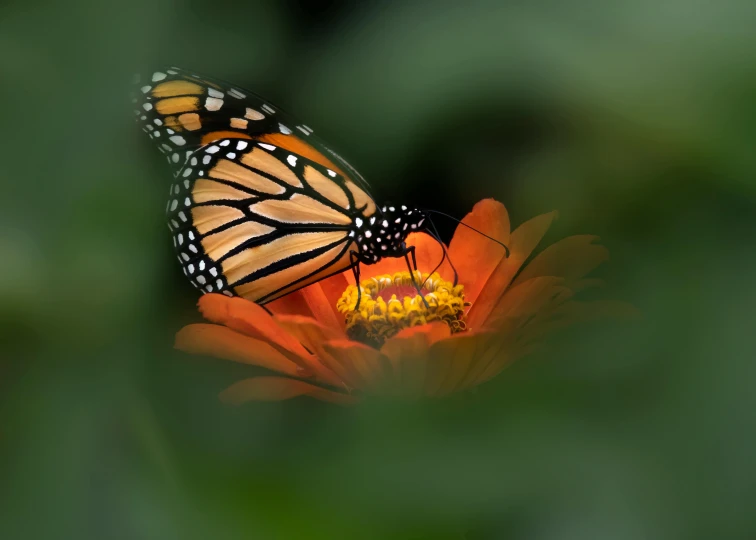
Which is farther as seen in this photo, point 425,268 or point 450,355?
point 425,268

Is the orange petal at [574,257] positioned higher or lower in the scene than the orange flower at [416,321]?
higher

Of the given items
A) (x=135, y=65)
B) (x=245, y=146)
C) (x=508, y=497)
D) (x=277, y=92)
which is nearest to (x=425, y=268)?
(x=245, y=146)

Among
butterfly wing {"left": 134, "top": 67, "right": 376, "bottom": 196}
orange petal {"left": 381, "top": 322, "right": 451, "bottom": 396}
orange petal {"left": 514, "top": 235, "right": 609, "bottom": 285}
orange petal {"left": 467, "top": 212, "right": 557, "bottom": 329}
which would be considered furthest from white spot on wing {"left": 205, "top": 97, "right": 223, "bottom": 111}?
orange petal {"left": 514, "top": 235, "right": 609, "bottom": 285}

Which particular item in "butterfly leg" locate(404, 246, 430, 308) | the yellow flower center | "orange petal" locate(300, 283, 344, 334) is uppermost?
"butterfly leg" locate(404, 246, 430, 308)

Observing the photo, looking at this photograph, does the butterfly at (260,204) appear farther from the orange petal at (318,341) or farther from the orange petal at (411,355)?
the orange petal at (411,355)

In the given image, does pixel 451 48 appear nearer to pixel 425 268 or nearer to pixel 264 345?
pixel 264 345

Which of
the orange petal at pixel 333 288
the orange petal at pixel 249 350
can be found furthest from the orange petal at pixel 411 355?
the orange petal at pixel 333 288

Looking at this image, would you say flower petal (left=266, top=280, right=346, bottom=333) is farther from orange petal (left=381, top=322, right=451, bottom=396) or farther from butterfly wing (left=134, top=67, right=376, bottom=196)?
orange petal (left=381, top=322, right=451, bottom=396)

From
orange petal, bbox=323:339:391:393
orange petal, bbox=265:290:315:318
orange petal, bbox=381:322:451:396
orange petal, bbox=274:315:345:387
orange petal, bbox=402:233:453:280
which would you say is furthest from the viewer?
orange petal, bbox=402:233:453:280
